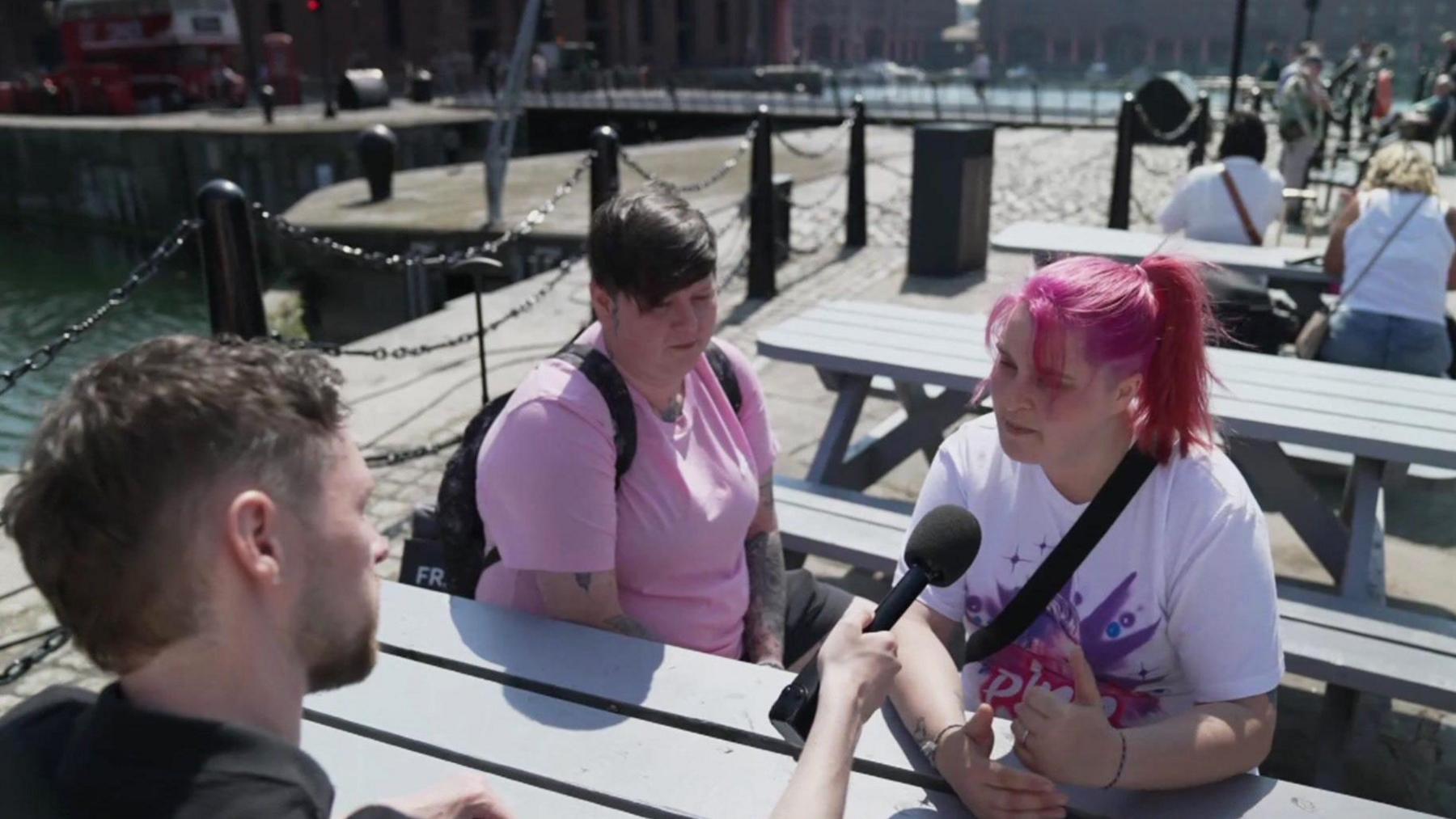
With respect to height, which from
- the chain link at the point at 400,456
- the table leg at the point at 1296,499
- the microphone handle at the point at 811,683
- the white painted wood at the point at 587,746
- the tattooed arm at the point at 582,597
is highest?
the microphone handle at the point at 811,683

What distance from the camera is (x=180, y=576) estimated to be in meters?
1.04

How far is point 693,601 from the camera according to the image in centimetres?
235

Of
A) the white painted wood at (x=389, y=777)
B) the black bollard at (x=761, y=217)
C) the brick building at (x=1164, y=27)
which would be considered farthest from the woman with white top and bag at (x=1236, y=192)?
the brick building at (x=1164, y=27)

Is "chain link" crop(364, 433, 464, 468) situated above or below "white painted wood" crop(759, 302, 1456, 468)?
below

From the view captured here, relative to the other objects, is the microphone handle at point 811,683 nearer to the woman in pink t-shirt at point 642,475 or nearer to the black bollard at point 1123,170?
the woman in pink t-shirt at point 642,475

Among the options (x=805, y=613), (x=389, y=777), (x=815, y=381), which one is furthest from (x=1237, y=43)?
(x=389, y=777)

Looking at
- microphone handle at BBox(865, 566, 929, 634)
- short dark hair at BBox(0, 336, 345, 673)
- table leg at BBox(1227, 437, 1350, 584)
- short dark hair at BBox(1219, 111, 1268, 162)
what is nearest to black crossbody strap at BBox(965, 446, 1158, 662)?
microphone handle at BBox(865, 566, 929, 634)

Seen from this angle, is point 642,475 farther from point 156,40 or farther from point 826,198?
point 156,40

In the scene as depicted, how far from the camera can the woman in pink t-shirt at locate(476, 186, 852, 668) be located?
2.09 meters

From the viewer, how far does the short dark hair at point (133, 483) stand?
102 centimetres

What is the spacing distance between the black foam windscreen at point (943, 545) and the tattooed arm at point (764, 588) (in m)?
1.00

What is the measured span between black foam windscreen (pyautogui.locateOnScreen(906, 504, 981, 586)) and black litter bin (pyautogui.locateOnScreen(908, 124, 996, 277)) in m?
7.15

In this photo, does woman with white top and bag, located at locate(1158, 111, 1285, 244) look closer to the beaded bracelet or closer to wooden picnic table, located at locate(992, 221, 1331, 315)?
wooden picnic table, located at locate(992, 221, 1331, 315)

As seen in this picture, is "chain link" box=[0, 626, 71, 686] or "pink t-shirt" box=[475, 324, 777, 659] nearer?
"pink t-shirt" box=[475, 324, 777, 659]
